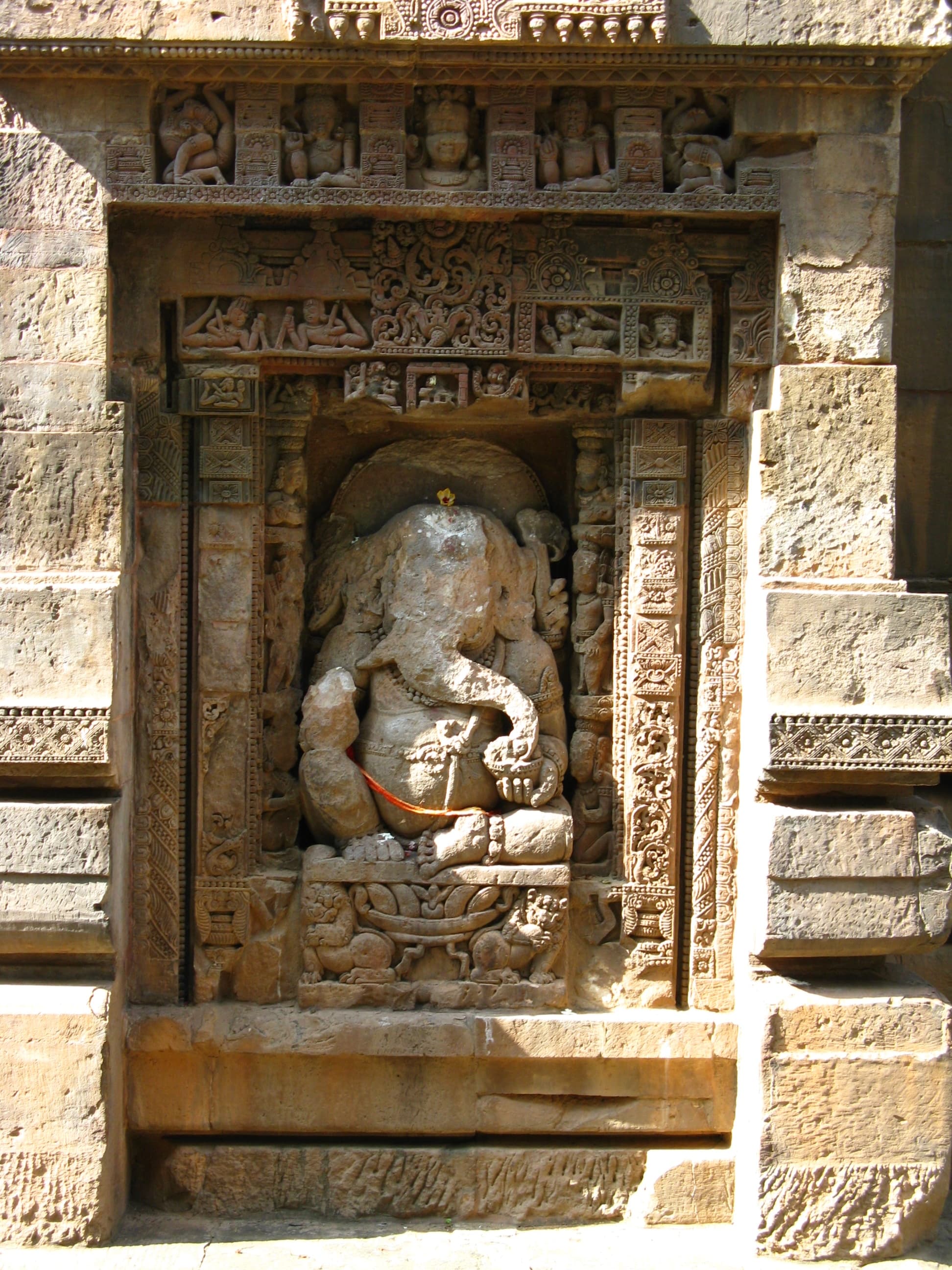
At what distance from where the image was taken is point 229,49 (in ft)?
14.8

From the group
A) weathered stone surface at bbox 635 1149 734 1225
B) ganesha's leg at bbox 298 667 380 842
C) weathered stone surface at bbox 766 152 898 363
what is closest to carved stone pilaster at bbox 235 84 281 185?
weathered stone surface at bbox 766 152 898 363

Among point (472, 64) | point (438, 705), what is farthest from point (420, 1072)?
point (472, 64)

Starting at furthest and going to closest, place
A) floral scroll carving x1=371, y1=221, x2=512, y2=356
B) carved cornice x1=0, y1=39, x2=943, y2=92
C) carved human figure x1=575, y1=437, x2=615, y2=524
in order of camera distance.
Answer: carved human figure x1=575, y1=437, x2=615, y2=524
floral scroll carving x1=371, y1=221, x2=512, y2=356
carved cornice x1=0, y1=39, x2=943, y2=92

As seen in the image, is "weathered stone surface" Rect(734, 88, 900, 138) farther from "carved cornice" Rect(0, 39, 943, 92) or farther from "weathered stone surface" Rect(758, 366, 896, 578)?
"weathered stone surface" Rect(758, 366, 896, 578)

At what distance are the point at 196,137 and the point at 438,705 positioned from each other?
238 centimetres

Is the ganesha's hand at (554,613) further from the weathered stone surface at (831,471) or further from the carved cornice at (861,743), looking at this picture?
the carved cornice at (861,743)

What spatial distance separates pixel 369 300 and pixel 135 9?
129 centimetres

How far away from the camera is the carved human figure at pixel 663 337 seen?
16.2ft

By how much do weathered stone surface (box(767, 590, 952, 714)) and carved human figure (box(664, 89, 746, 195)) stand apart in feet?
5.19

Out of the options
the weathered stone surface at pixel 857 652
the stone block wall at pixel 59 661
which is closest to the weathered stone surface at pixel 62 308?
the stone block wall at pixel 59 661

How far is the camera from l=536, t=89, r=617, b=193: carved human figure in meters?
4.77

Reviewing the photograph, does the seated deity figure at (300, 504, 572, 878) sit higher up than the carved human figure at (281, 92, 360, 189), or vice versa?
the carved human figure at (281, 92, 360, 189)

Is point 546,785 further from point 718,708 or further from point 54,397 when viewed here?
point 54,397

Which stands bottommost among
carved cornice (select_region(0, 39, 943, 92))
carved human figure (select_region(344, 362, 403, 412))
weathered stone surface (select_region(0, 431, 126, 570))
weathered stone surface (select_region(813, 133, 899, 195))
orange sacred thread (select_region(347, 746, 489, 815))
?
orange sacred thread (select_region(347, 746, 489, 815))
